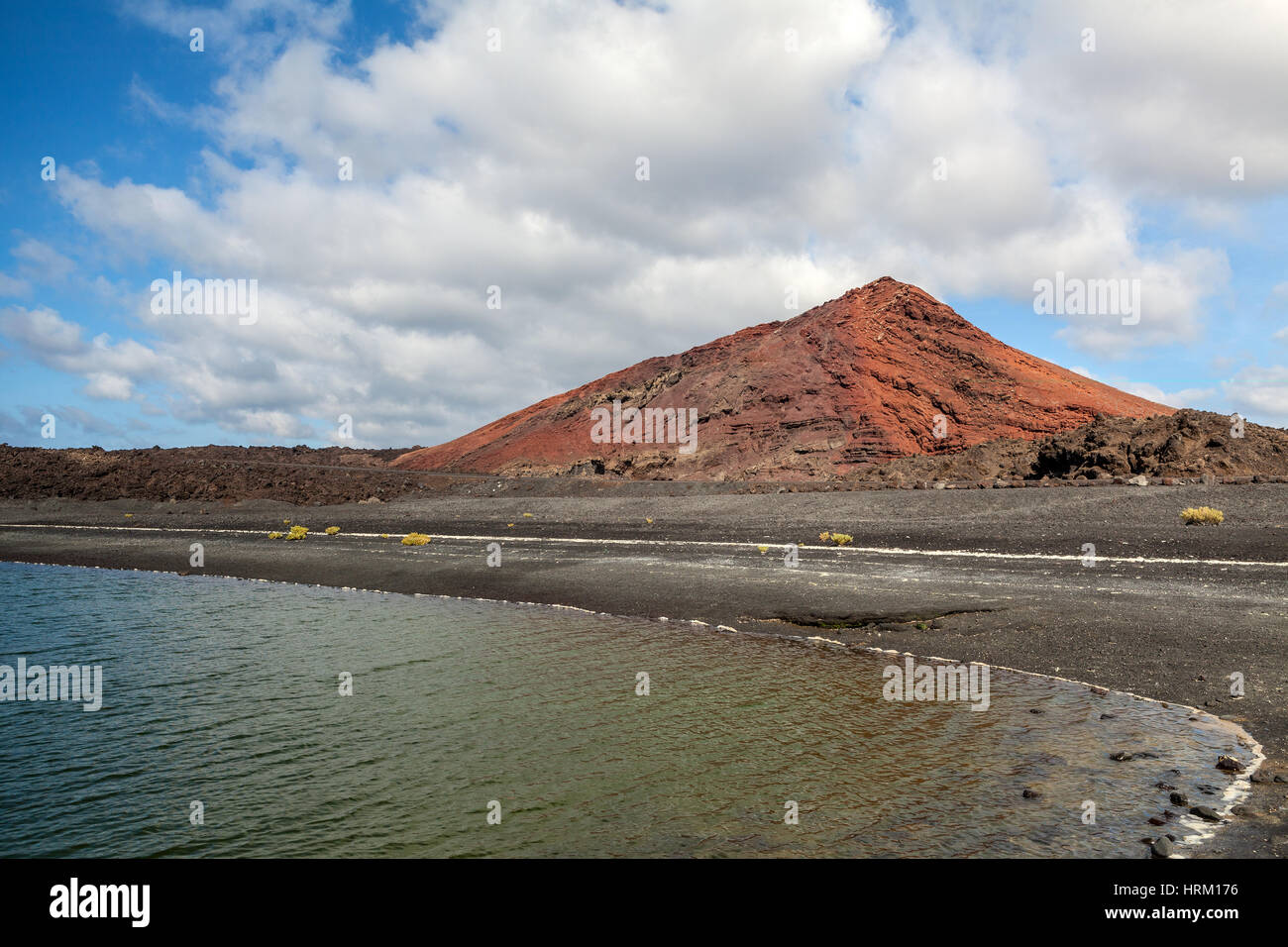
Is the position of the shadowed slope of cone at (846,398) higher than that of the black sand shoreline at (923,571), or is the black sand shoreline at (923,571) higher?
the shadowed slope of cone at (846,398)

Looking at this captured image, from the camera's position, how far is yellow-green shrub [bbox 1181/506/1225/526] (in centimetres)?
2383

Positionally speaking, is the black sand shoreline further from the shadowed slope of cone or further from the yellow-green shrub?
the shadowed slope of cone

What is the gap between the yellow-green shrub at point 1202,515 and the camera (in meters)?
23.8

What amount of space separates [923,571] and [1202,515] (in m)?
10.8

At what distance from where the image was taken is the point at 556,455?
269 ft

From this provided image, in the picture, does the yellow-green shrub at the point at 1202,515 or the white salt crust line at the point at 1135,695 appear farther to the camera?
the yellow-green shrub at the point at 1202,515

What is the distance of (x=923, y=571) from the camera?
69.8 ft

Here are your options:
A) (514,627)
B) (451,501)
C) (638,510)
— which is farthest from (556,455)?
(514,627)

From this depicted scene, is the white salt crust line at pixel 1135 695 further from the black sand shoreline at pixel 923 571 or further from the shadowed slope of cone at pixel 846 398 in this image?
the shadowed slope of cone at pixel 846 398

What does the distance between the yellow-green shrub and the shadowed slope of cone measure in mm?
30476

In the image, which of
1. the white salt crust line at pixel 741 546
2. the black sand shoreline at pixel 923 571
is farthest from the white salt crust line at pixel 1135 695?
the white salt crust line at pixel 741 546

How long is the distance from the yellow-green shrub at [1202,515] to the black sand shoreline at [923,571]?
53cm

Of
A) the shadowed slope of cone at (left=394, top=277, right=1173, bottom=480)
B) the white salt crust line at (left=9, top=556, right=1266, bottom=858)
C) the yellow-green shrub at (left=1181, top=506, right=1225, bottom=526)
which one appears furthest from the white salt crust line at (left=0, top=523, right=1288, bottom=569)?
the shadowed slope of cone at (left=394, top=277, right=1173, bottom=480)
